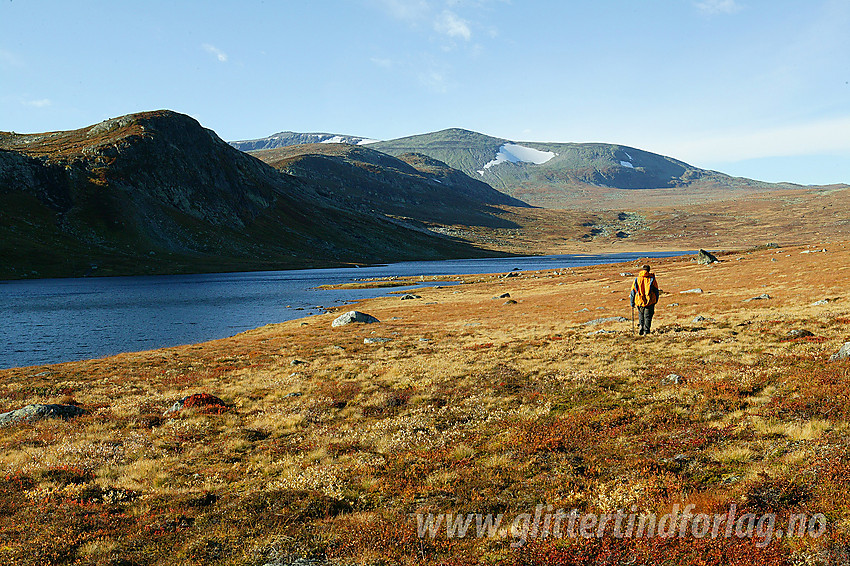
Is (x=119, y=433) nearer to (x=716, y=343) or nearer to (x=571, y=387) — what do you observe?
(x=571, y=387)

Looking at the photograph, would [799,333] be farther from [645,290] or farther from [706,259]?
[706,259]

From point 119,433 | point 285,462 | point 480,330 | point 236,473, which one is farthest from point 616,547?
point 480,330

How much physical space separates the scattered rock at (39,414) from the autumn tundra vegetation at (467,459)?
440 millimetres

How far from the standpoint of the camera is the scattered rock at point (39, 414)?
20.2 m

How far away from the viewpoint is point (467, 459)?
43.7 ft

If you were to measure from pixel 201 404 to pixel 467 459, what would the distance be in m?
14.6

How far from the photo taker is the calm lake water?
1956 inches

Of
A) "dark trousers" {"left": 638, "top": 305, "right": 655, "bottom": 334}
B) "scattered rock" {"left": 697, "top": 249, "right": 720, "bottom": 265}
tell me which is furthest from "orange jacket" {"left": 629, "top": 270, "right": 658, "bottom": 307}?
"scattered rock" {"left": 697, "top": 249, "right": 720, "bottom": 265}

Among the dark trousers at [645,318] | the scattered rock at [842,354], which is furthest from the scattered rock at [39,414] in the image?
the scattered rock at [842,354]

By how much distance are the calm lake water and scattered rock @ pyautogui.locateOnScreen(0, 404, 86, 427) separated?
2586 centimetres

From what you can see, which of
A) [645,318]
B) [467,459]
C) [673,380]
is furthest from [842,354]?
[467,459]

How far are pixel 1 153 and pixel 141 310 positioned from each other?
156m

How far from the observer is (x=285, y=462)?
1430 centimetres

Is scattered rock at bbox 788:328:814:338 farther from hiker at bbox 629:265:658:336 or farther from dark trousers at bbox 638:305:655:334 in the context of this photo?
dark trousers at bbox 638:305:655:334
